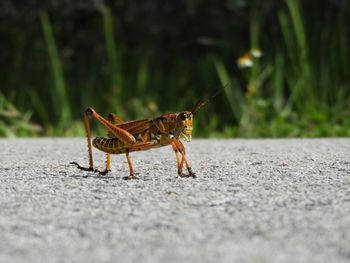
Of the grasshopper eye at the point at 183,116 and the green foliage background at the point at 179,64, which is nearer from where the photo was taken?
the grasshopper eye at the point at 183,116

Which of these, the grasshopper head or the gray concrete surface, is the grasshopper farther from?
the gray concrete surface

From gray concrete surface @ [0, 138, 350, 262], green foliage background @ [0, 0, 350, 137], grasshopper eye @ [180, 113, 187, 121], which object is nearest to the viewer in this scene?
gray concrete surface @ [0, 138, 350, 262]

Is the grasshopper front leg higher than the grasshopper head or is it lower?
lower

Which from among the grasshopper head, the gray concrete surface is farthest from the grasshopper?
the gray concrete surface

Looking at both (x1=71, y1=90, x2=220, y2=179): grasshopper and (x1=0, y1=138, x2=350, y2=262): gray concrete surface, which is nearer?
(x1=0, y1=138, x2=350, y2=262): gray concrete surface

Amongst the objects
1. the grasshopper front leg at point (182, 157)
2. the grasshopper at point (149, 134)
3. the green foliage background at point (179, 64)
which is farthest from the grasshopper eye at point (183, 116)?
the green foliage background at point (179, 64)

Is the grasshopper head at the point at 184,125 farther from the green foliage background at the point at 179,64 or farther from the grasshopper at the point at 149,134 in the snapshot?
the green foliage background at the point at 179,64

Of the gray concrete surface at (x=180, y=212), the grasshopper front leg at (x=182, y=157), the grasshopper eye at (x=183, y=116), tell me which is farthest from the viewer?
the grasshopper eye at (x=183, y=116)

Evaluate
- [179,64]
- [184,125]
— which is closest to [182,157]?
[184,125]
